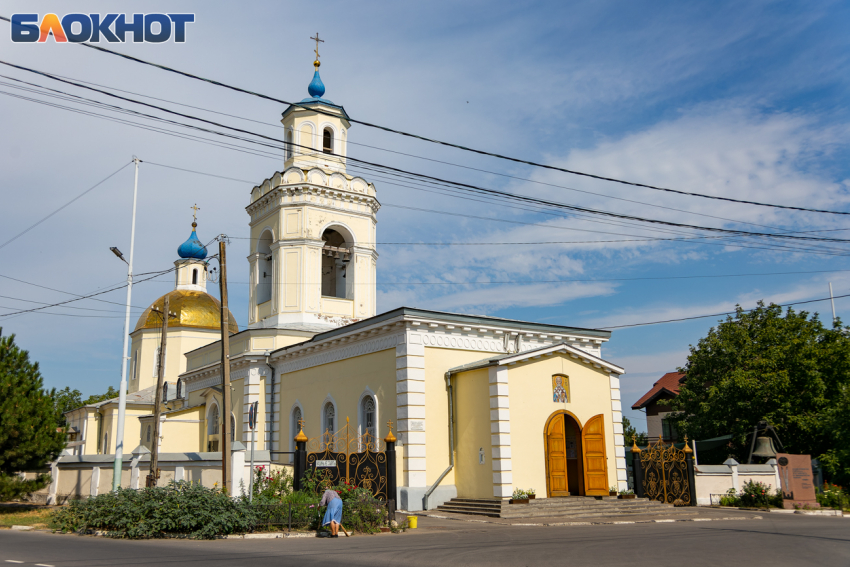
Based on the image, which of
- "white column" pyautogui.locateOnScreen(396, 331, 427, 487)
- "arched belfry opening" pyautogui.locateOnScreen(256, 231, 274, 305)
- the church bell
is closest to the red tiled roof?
the church bell

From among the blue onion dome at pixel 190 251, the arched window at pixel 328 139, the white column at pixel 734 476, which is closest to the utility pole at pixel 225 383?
the arched window at pixel 328 139

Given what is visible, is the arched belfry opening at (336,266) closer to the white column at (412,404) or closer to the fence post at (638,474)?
the white column at (412,404)

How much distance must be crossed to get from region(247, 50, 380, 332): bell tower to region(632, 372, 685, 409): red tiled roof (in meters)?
26.4

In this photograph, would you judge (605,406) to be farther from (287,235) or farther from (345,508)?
(287,235)

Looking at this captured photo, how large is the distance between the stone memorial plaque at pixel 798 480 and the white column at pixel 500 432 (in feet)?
37.8

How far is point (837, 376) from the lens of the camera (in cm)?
3016

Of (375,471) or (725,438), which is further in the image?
(725,438)

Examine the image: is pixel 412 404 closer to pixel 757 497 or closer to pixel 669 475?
pixel 669 475

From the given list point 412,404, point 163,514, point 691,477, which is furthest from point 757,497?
point 163,514

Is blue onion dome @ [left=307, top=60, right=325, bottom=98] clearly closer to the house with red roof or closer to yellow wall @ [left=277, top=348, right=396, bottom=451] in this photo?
yellow wall @ [left=277, top=348, right=396, bottom=451]

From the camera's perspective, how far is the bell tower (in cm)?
2909

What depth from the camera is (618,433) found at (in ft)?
75.0

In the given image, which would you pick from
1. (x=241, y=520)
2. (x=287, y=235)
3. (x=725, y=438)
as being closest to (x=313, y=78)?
(x=287, y=235)

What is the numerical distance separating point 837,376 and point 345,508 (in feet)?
78.6
